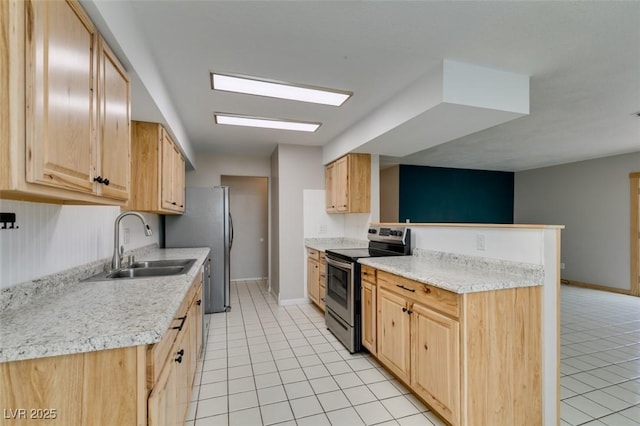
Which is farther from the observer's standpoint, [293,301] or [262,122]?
[293,301]

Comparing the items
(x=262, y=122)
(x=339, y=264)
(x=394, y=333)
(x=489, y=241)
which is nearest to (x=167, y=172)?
(x=262, y=122)

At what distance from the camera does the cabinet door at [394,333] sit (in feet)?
7.20

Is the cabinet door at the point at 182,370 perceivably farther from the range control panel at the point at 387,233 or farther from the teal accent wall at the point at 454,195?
the teal accent wall at the point at 454,195

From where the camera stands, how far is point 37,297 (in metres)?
1.38

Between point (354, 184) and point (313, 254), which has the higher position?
point (354, 184)

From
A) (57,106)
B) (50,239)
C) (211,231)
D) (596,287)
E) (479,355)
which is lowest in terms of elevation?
(596,287)

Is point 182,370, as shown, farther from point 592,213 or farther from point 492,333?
point 592,213

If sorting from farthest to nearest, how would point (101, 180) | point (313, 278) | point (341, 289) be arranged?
point (313, 278) < point (341, 289) < point (101, 180)

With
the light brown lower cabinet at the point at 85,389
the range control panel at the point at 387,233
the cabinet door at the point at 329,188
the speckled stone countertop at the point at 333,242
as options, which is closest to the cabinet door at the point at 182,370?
the light brown lower cabinet at the point at 85,389

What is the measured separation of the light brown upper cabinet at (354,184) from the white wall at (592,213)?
499 centimetres

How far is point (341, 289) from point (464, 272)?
1350 mm

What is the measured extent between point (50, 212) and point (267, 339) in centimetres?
231

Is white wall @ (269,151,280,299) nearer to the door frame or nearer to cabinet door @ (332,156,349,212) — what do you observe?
cabinet door @ (332,156,349,212)

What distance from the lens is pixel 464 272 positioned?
2.14 m
